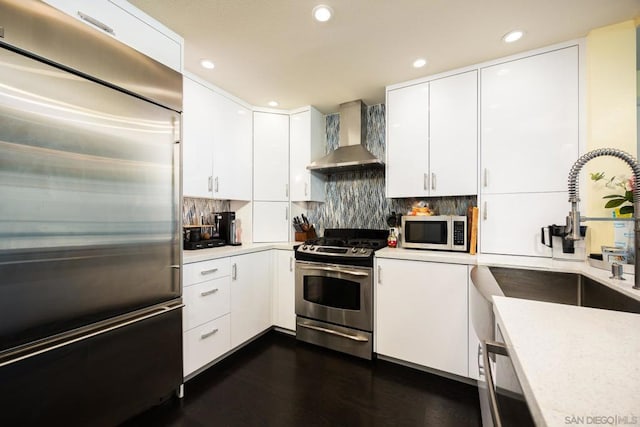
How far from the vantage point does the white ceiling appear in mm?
1445

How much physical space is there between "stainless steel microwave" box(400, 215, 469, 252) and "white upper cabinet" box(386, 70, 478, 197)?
22 cm

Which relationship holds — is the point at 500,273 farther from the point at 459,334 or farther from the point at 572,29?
the point at 572,29

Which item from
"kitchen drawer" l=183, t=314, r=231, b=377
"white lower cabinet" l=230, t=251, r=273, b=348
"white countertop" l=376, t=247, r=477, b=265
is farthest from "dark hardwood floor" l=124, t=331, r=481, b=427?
"white countertop" l=376, t=247, r=477, b=265

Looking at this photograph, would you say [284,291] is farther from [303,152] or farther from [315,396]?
[303,152]

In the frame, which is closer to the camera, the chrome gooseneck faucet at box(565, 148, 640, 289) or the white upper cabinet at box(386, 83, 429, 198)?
the chrome gooseneck faucet at box(565, 148, 640, 289)

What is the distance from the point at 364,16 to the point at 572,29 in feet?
4.47

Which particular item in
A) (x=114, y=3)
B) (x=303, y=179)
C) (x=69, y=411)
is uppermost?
(x=114, y=3)

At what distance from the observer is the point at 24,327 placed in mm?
1016

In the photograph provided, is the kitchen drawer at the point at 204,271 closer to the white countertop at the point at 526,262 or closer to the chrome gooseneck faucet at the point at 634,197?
the white countertop at the point at 526,262

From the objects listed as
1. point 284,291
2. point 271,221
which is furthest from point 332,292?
point 271,221

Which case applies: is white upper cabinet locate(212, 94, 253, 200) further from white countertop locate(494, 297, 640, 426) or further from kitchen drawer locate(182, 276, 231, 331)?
white countertop locate(494, 297, 640, 426)

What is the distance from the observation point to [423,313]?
6.24 ft

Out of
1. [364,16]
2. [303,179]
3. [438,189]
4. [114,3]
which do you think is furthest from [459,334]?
[114,3]

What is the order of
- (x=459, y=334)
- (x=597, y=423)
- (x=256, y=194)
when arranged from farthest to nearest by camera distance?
(x=256, y=194) → (x=459, y=334) → (x=597, y=423)
